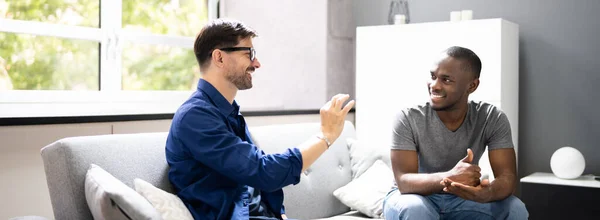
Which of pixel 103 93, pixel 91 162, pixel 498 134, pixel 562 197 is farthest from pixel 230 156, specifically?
pixel 562 197

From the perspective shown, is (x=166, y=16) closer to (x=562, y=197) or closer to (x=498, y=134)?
(x=498, y=134)

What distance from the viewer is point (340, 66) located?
204 inches

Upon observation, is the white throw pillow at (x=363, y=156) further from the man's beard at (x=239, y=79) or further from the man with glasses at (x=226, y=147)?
the man's beard at (x=239, y=79)

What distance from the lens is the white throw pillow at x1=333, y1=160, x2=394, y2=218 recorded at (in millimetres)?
3172

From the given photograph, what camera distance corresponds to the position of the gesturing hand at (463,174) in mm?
2396

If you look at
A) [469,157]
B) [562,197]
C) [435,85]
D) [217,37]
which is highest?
[217,37]

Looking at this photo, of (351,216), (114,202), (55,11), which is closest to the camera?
(114,202)

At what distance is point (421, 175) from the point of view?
2.50 meters

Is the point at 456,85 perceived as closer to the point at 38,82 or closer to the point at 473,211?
the point at 473,211

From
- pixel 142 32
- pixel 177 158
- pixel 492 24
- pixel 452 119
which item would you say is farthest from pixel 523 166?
pixel 177 158

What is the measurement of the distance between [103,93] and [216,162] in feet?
6.45

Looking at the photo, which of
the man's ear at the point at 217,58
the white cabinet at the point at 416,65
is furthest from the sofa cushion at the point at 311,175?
the white cabinet at the point at 416,65

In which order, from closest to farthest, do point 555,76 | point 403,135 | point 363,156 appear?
point 403,135, point 363,156, point 555,76

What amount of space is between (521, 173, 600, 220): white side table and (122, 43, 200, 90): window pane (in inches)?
87.1
